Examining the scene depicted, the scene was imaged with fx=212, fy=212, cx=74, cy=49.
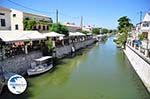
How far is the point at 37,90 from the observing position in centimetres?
1492

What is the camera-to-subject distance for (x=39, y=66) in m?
19.7

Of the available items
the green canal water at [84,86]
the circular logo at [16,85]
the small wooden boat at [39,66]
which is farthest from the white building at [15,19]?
the circular logo at [16,85]

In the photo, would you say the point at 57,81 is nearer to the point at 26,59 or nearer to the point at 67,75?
the point at 67,75

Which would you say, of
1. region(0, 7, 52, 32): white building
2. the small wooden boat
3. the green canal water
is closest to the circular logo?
the green canal water

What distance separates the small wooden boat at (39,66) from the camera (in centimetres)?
1825

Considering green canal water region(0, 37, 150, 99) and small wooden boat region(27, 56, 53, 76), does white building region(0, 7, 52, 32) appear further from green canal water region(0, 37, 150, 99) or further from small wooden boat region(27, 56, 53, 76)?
green canal water region(0, 37, 150, 99)

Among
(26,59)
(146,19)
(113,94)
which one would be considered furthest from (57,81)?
(146,19)

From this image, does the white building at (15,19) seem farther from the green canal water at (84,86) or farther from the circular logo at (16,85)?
the circular logo at (16,85)

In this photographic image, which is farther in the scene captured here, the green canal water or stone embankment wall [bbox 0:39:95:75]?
stone embankment wall [bbox 0:39:95:75]

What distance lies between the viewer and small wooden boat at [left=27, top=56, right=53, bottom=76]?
1825 centimetres

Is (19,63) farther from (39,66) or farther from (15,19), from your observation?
(15,19)

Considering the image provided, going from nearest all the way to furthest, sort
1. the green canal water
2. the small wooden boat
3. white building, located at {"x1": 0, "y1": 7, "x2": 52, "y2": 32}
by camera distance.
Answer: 1. the green canal water
2. the small wooden boat
3. white building, located at {"x1": 0, "y1": 7, "x2": 52, "y2": 32}

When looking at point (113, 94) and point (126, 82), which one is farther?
point (126, 82)

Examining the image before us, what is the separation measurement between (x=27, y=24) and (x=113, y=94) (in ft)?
74.0
